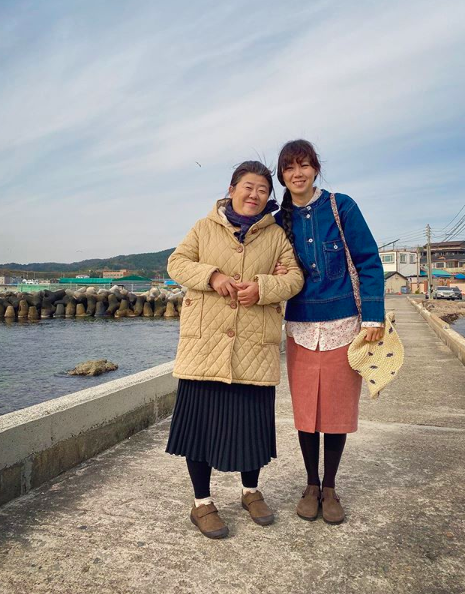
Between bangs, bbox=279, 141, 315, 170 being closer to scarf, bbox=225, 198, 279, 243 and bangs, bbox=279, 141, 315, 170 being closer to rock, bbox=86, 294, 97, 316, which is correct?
scarf, bbox=225, 198, 279, 243

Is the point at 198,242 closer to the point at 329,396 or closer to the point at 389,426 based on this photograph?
the point at 329,396

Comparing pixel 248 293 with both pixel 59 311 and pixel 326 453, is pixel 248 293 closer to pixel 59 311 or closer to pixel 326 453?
pixel 326 453

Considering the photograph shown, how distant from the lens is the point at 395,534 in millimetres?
2240

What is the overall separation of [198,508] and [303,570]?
58 cm

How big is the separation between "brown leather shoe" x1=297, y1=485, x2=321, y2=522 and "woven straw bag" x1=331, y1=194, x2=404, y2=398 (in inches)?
22.5

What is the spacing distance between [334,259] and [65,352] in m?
17.8

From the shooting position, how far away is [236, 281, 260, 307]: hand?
2.26 meters

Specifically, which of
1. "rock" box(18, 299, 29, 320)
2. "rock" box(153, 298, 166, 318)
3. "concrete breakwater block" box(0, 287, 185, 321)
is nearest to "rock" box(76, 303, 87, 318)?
"concrete breakwater block" box(0, 287, 185, 321)

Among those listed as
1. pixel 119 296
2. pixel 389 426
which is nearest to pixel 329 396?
→ pixel 389 426

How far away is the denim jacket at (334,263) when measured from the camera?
240 cm

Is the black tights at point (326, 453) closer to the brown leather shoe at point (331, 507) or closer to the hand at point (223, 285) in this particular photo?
the brown leather shoe at point (331, 507)

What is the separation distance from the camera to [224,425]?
234cm

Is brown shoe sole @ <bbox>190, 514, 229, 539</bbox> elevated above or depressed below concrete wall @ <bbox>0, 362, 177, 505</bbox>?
below

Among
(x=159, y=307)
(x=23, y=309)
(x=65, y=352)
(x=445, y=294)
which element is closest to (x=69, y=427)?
(x=65, y=352)
